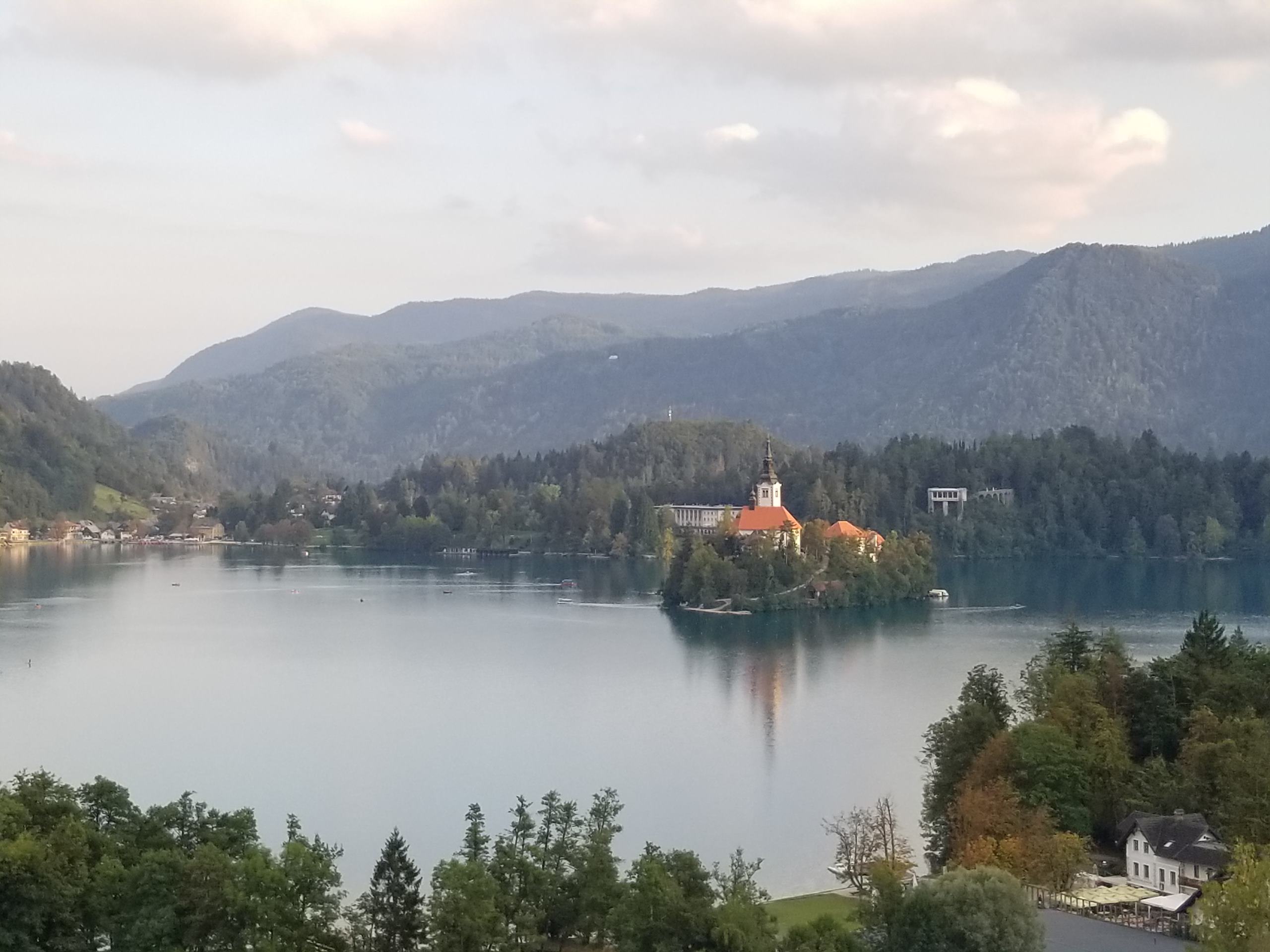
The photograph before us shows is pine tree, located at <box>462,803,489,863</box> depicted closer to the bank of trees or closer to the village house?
the bank of trees

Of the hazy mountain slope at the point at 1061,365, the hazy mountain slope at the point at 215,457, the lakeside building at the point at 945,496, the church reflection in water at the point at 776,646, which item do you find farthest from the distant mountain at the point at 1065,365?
the church reflection in water at the point at 776,646

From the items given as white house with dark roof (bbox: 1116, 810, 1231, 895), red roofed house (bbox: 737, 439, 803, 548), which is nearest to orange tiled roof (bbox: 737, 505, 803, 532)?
red roofed house (bbox: 737, 439, 803, 548)

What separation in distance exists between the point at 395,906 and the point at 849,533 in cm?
4366

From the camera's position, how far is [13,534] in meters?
92.4

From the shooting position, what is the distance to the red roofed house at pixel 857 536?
5625 centimetres

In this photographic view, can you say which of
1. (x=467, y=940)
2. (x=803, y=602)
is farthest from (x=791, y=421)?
(x=467, y=940)

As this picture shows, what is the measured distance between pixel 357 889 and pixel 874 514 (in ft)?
196

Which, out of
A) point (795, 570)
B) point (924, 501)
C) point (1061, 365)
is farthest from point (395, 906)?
point (1061, 365)

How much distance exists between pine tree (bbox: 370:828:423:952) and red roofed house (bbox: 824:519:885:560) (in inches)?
1606

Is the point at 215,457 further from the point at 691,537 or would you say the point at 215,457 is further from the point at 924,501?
the point at 691,537

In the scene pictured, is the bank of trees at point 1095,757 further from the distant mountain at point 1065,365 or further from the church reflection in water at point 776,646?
the distant mountain at point 1065,365

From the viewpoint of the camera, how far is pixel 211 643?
4400 cm

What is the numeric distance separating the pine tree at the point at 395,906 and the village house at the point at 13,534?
81049mm

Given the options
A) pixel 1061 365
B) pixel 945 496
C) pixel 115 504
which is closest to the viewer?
pixel 945 496
